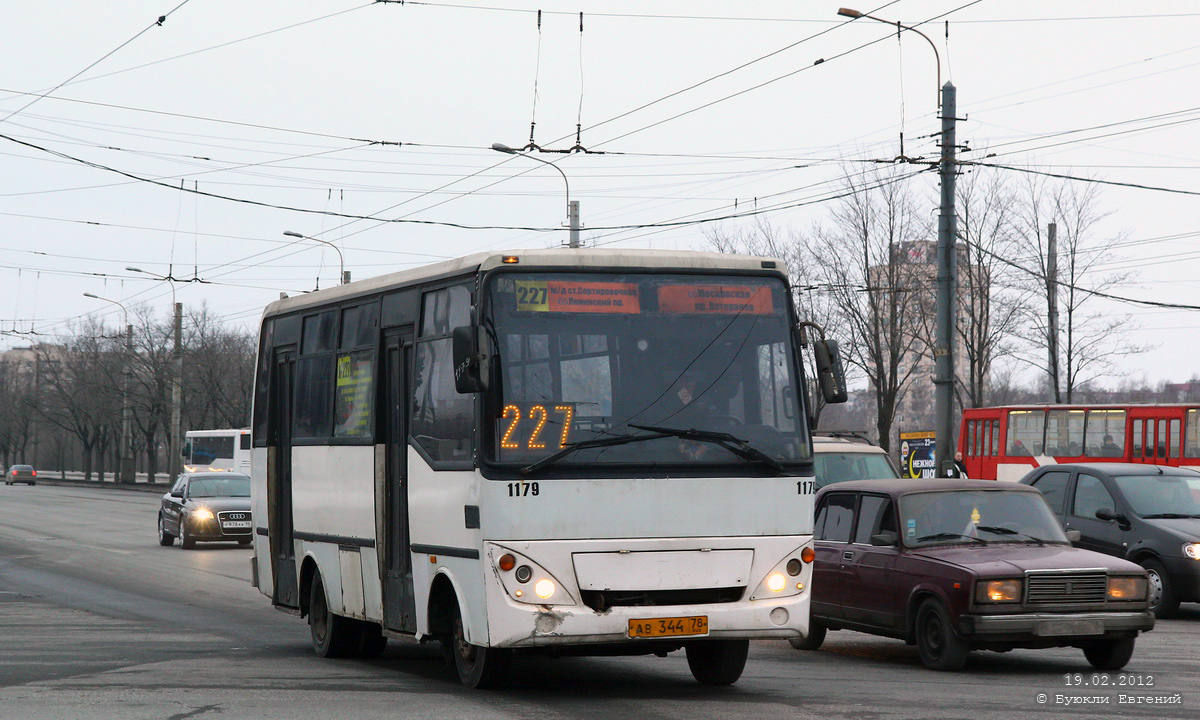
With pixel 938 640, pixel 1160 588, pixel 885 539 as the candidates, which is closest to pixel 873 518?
pixel 885 539

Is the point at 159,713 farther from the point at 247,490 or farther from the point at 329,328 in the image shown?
the point at 247,490

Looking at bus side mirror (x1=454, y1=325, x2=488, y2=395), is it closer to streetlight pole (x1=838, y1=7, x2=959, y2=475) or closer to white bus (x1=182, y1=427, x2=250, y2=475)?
streetlight pole (x1=838, y1=7, x2=959, y2=475)

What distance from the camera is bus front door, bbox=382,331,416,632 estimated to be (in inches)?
424

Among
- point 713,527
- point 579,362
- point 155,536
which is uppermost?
point 579,362

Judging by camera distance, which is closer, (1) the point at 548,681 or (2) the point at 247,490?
(1) the point at 548,681

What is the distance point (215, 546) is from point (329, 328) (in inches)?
798

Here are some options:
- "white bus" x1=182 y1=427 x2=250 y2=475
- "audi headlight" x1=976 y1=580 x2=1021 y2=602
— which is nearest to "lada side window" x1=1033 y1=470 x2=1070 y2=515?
"audi headlight" x1=976 y1=580 x2=1021 y2=602

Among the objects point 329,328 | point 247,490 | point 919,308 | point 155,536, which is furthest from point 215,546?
point 919,308

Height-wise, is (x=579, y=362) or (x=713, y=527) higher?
(x=579, y=362)

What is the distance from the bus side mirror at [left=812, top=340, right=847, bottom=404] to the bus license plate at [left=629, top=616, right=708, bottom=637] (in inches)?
68.5

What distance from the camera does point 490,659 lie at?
9797 millimetres

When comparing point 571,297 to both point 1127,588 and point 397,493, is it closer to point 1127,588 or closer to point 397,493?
point 397,493

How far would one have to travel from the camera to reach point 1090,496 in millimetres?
16734

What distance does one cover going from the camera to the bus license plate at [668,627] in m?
9.34
